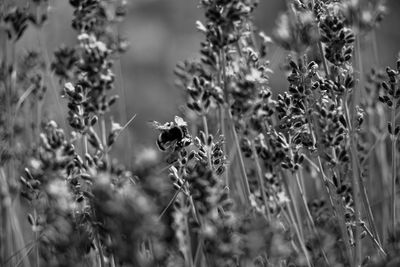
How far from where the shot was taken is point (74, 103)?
6.35 ft

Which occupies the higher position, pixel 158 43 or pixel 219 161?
pixel 158 43

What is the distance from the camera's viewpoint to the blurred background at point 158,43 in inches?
252

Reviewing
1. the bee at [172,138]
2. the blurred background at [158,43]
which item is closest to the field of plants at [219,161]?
the bee at [172,138]

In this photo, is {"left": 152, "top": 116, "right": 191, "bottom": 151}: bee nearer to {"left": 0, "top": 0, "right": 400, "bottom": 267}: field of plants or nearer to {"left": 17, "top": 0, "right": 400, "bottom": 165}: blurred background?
{"left": 0, "top": 0, "right": 400, "bottom": 267}: field of plants

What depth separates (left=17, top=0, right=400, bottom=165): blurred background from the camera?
21.0 ft

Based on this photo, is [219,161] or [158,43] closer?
[219,161]

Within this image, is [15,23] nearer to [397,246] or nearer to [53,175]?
[53,175]

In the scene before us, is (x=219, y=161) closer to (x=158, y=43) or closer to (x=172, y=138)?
(x=172, y=138)

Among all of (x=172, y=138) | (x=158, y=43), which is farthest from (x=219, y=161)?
(x=158, y=43)

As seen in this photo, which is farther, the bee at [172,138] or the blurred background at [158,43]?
the blurred background at [158,43]

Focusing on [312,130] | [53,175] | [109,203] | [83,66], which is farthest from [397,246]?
[83,66]

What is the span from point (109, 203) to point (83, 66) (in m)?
0.72

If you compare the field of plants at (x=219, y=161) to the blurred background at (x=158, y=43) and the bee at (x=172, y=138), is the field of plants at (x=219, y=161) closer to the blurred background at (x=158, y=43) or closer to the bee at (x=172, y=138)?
the bee at (x=172, y=138)

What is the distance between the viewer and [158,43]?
25.6 ft
